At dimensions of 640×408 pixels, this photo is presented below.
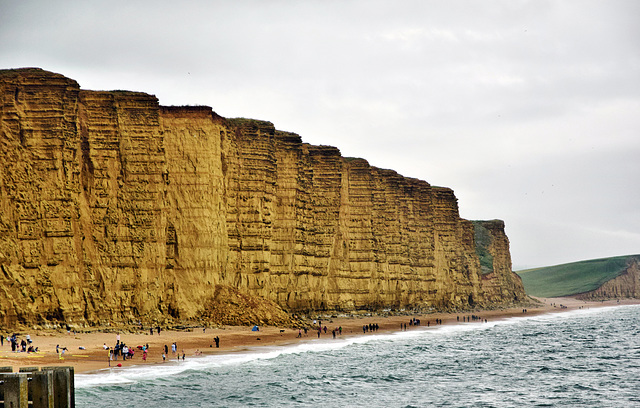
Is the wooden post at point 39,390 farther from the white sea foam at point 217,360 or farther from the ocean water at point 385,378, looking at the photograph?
the white sea foam at point 217,360

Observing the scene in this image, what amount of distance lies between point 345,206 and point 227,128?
81.5 feet

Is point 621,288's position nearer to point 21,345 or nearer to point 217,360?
point 217,360

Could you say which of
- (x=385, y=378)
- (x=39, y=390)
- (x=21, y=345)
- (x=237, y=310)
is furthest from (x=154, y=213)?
(x=39, y=390)

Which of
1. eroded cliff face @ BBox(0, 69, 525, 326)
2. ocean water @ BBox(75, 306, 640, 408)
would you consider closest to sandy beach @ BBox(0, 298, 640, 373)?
ocean water @ BBox(75, 306, 640, 408)

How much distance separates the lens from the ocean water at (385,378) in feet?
101

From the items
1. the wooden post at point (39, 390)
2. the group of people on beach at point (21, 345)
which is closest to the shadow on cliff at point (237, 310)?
the group of people on beach at point (21, 345)

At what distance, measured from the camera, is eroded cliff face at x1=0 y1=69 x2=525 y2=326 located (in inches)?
1873

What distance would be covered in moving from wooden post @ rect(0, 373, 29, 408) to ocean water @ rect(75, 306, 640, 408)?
34.0ft

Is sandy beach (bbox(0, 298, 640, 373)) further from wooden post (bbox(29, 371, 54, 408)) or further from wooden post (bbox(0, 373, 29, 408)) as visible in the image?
wooden post (bbox(0, 373, 29, 408))

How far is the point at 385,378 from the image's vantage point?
126 feet

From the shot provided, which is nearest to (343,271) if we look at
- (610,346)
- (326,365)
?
(610,346)

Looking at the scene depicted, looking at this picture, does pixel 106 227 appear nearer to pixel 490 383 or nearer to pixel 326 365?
pixel 326 365

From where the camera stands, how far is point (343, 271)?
81.4 meters

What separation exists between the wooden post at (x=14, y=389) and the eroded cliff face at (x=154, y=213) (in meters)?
29.3
